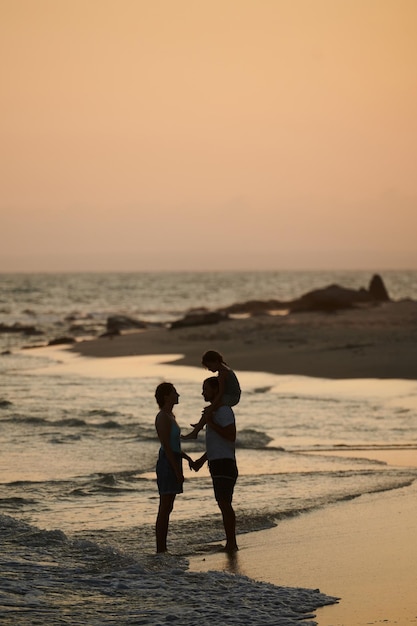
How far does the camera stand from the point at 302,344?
3244 cm

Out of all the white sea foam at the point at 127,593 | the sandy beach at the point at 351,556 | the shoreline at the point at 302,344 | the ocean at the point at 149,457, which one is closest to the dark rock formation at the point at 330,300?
the shoreline at the point at 302,344

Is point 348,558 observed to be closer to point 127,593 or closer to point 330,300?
point 127,593

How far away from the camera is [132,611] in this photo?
7.52 metres

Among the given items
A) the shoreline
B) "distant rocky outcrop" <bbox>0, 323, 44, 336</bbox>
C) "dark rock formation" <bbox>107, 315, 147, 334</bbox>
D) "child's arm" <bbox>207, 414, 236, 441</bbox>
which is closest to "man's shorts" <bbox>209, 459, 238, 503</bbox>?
"child's arm" <bbox>207, 414, 236, 441</bbox>

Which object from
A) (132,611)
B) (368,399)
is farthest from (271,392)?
(132,611)

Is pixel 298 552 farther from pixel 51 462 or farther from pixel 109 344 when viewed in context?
pixel 109 344

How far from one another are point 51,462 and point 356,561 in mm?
6556

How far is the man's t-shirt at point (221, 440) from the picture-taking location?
9594mm

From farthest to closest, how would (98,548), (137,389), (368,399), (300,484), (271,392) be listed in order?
(137,389) < (271,392) < (368,399) < (300,484) < (98,548)

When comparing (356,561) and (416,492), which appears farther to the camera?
(416,492)

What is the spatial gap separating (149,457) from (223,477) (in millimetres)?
5434

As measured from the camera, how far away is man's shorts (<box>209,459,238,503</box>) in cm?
961

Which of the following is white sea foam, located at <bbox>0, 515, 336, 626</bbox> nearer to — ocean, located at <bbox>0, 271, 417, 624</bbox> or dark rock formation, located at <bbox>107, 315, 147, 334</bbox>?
ocean, located at <bbox>0, 271, 417, 624</bbox>

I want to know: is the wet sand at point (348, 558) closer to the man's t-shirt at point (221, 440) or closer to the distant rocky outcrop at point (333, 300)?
the man's t-shirt at point (221, 440)
